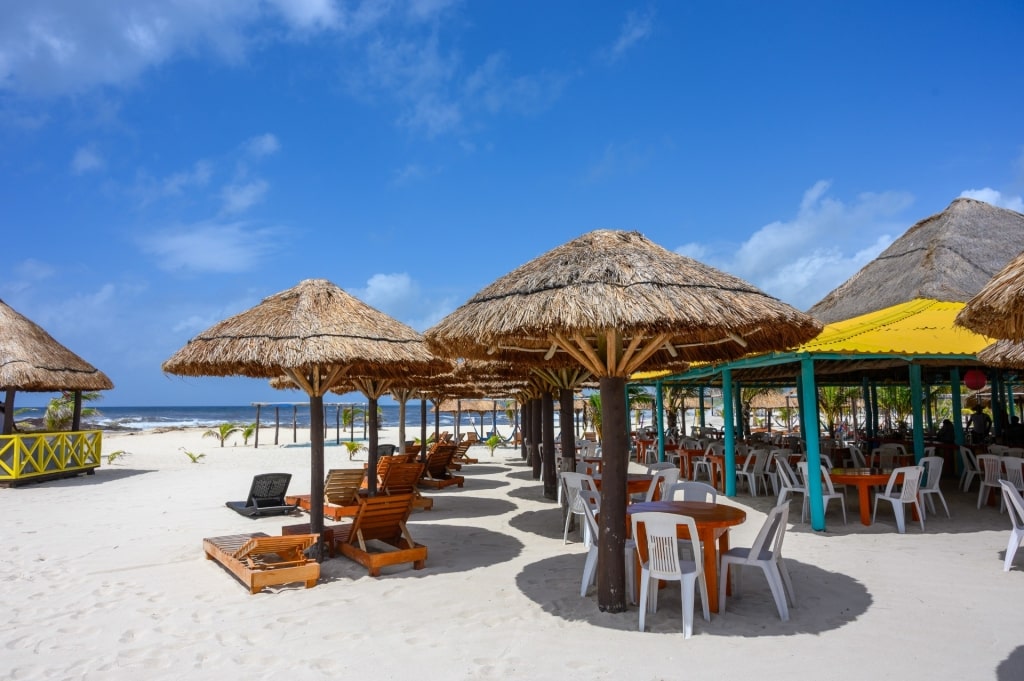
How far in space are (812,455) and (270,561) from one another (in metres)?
6.78

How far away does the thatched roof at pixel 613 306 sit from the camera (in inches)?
188

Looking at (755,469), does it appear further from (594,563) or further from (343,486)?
(343,486)

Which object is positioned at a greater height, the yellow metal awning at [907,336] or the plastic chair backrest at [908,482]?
the yellow metal awning at [907,336]

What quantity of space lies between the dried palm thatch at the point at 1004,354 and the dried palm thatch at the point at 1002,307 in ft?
12.7

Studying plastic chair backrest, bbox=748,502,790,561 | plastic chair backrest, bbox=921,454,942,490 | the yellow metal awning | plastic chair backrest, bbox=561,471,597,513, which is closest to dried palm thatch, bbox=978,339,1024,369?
the yellow metal awning

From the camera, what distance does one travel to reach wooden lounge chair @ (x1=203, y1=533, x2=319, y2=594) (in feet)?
19.3

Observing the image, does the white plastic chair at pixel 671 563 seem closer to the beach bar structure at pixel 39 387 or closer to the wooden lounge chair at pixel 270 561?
the wooden lounge chair at pixel 270 561

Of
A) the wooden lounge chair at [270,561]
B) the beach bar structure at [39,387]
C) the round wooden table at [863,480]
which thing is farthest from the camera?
the beach bar structure at [39,387]

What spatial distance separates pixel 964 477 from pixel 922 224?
7.09 meters

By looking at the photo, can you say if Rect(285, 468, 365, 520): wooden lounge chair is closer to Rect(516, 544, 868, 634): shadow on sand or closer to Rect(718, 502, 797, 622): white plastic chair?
Rect(516, 544, 868, 634): shadow on sand

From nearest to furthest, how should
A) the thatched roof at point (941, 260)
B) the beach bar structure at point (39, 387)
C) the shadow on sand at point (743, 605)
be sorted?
the shadow on sand at point (743, 605) → the thatched roof at point (941, 260) → the beach bar structure at point (39, 387)

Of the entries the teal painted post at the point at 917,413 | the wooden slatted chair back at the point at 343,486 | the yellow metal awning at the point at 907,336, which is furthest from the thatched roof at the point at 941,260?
the wooden slatted chair back at the point at 343,486

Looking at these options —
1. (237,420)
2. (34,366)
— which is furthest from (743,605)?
(237,420)

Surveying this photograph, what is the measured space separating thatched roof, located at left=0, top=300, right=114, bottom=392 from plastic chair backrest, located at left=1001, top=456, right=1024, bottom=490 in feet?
60.7
